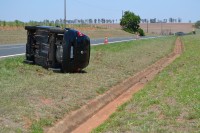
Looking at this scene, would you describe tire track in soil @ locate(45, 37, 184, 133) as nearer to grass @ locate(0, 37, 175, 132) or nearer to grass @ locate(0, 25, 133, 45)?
grass @ locate(0, 37, 175, 132)

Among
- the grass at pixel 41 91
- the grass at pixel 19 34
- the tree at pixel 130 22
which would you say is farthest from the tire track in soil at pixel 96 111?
the tree at pixel 130 22

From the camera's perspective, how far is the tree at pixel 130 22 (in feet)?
375

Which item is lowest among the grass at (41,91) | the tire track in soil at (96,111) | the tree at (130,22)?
the tire track in soil at (96,111)

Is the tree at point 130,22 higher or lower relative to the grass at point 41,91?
higher

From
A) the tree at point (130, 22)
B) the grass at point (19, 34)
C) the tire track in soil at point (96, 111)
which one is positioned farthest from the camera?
the tree at point (130, 22)

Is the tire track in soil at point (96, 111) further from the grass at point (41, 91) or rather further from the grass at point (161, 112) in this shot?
the grass at point (161, 112)

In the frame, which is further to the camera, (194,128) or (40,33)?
(40,33)

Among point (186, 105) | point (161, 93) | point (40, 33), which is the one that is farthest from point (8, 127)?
point (40, 33)

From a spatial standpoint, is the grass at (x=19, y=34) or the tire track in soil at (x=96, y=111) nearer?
the tire track in soil at (x=96, y=111)

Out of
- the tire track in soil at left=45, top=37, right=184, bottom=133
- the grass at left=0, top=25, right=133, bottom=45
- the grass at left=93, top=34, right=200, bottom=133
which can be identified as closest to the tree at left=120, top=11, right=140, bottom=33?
the grass at left=0, top=25, right=133, bottom=45

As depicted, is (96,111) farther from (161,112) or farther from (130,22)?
(130,22)

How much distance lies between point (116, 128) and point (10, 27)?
54.6m

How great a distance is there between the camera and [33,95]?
11977 mm

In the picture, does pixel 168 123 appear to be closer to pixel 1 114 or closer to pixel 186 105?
pixel 186 105
